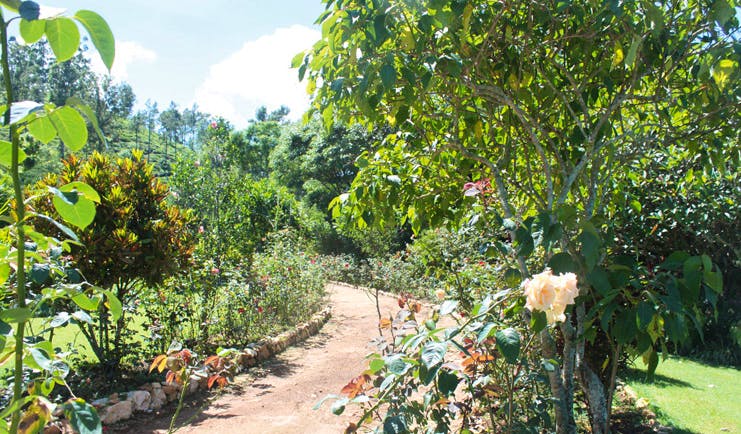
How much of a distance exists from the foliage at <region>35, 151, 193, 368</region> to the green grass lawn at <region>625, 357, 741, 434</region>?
187 inches

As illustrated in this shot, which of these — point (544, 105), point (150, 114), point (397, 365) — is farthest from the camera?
point (150, 114)

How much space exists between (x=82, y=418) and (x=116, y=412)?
3919 millimetres

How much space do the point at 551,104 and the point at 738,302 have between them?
6.10 meters

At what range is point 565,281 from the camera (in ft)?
4.39

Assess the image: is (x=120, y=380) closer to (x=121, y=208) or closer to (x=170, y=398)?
(x=170, y=398)

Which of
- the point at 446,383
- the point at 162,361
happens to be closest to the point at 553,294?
the point at 446,383

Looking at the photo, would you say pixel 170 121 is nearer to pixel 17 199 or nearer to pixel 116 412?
pixel 116 412

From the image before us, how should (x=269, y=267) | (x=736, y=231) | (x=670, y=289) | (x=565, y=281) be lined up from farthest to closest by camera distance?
(x=269, y=267), (x=736, y=231), (x=670, y=289), (x=565, y=281)

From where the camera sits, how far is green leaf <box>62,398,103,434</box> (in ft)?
2.95

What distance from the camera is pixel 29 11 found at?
72 cm

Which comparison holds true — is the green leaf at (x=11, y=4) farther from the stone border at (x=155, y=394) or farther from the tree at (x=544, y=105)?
the stone border at (x=155, y=394)

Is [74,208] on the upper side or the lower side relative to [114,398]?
upper

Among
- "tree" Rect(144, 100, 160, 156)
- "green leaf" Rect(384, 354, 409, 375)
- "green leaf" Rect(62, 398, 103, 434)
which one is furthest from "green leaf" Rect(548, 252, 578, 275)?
"tree" Rect(144, 100, 160, 156)

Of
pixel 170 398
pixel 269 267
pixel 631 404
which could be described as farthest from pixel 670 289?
pixel 269 267
